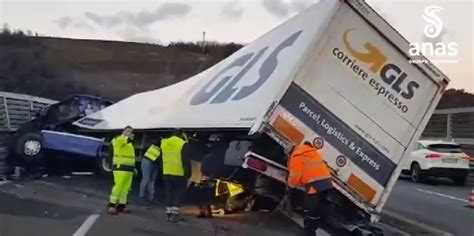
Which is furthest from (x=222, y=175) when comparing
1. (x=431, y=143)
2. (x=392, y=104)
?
(x=431, y=143)

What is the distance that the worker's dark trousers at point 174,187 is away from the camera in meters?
10.9

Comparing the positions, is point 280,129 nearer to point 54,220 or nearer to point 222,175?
point 222,175

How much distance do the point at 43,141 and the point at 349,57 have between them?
956 cm

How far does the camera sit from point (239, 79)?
1123 centimetres

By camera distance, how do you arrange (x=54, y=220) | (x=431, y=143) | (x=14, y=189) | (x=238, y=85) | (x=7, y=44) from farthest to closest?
1. (x=7, y=44)
2. (x=431, y=143)
3. (x=14, y=189)
4. (x=238, y=85)
5. (x=54, y=220)

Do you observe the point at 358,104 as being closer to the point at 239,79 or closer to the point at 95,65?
the point at 239,79

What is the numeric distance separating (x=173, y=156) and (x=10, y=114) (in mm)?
8886

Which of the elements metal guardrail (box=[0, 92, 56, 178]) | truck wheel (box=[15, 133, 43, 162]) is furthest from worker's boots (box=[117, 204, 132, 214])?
metal guardrail (box=[0, 92, 56, 178])

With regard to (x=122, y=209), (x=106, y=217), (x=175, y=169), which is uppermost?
(x=175, y=169)

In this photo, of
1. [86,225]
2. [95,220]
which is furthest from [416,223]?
[86,225]

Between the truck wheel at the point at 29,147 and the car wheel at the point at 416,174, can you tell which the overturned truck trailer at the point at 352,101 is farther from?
the car wheel at the point at 416,174

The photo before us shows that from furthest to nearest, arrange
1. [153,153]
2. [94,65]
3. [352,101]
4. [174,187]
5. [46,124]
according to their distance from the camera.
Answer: [94,65]
[46,124]
[153,153]
[174,187]
[352,101]

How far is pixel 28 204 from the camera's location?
38.8ft

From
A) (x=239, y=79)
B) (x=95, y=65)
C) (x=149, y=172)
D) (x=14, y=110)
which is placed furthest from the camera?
(x=95, y=65)
